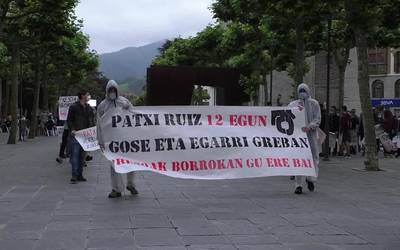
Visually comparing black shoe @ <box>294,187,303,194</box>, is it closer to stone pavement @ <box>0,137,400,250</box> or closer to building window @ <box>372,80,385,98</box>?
stone pavement @ <box>0,137,400,250</box>

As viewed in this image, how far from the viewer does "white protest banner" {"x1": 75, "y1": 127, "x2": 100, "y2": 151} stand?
43.2 ft

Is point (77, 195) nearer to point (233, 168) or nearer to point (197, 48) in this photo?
point (233, 168)

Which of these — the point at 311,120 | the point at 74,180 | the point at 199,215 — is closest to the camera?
the point at 199,215

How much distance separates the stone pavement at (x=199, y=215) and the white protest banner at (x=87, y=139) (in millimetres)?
709

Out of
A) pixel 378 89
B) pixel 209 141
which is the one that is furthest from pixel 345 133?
pixel 378 89

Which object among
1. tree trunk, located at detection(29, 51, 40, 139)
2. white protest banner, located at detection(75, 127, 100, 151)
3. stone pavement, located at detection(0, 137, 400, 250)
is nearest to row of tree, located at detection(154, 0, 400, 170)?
stone pavement, located at detection(0, 137, 400, 250)

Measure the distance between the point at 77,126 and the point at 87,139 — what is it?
14.4 inches

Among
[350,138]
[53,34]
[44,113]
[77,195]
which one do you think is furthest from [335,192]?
[44,113]

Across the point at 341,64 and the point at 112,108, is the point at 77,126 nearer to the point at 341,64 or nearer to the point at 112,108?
the point at 112,108

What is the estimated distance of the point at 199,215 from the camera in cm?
894

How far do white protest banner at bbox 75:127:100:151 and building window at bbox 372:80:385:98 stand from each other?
57127mm

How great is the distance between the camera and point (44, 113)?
1907 inches

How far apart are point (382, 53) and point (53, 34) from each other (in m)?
44.3

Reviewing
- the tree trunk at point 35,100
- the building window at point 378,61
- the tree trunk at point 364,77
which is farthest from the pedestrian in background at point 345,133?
the building window at point 378,61
